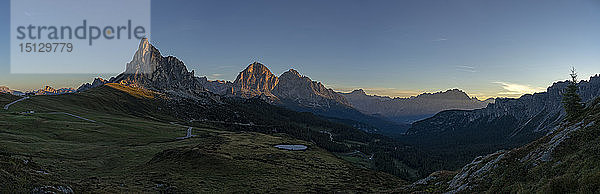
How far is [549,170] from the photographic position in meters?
19.2

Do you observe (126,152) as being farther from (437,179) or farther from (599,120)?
(599,120)

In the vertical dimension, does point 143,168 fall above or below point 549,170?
below

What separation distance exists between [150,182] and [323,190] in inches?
1282

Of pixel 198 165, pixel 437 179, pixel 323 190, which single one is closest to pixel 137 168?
pixel 198 165

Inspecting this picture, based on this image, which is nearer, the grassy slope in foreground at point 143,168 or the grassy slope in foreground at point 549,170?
the grassy slope in foreground at point 549,170

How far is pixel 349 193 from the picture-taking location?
5562 centimetres

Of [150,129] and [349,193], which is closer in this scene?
[349,193]

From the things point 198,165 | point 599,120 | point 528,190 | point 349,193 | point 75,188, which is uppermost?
point 599,120

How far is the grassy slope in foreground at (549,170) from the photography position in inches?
592

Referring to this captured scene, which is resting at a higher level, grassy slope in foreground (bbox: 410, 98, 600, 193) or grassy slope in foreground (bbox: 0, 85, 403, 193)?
grassy slope in foreground (bbox: 410, 98, 600, 193)

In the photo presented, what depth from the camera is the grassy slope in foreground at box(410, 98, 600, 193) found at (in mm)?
15031

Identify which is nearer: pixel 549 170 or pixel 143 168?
pixel 549 170

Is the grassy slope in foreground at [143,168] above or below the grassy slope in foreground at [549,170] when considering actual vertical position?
below

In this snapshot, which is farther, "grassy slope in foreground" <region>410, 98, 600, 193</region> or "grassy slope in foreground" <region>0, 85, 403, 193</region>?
"grassy slope in foreground" <region>0, 85, 403, 193</region>
